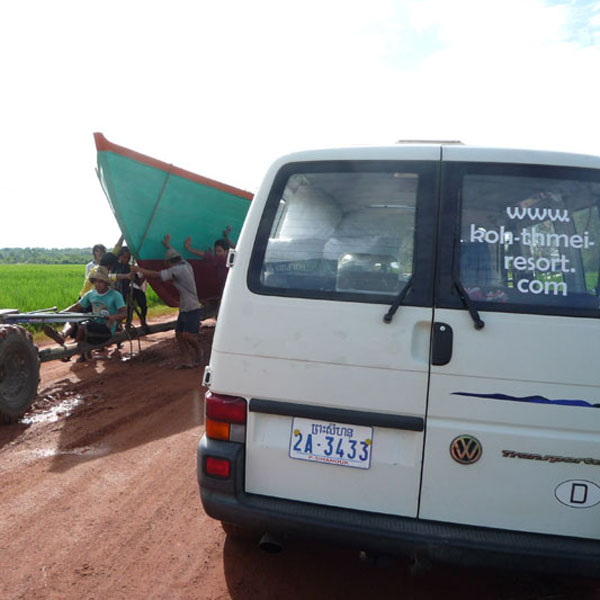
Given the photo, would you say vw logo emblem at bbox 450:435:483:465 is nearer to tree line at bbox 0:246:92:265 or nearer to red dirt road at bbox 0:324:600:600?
red dirt road at bbox 0:324:600:600

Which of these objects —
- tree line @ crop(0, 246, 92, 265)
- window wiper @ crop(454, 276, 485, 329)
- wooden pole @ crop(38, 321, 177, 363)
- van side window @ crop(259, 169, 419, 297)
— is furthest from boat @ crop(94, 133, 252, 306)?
tree line @ crop(0, 246, 92, 265)

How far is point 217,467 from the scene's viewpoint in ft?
8.11

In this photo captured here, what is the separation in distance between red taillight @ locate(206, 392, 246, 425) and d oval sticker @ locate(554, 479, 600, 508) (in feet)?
4.36

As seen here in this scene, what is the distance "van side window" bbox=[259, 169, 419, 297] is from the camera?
7.80 feet

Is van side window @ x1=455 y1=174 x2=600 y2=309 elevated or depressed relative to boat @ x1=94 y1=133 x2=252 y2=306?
depressed

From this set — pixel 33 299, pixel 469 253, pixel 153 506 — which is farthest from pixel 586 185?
pixel 33 299

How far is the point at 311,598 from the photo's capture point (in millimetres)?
2605

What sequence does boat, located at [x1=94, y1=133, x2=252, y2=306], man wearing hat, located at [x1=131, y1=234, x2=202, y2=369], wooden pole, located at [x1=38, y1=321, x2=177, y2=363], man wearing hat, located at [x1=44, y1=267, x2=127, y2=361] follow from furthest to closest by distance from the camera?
boat, located at [x1=94, y1=133, x2=252, y2=306] < man wearing hat, located at [x1=131, y1=234, x2=202, y2=369] < man wearing hat, located at [x1=44, y1=267, x2=127, y2=361] < wooden pole, located at [x1=38, y1=321, x2=177, y2=363]

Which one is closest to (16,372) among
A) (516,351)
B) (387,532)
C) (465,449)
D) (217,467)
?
(217,467)

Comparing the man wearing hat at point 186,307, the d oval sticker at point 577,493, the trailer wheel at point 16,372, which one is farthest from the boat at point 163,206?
the d oval sticker at point 577,493

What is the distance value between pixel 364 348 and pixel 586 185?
3.69 feet

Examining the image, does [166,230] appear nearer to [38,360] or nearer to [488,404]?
[38,360]

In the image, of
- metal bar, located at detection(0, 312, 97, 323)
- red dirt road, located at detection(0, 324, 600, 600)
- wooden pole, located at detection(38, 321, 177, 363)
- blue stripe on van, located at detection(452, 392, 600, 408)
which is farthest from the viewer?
wooden pole, located at detection(38, 321, 177, 363)

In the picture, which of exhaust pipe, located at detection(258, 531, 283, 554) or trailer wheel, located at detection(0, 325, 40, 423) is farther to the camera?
trailer wheel, located at detection(0, 325, 40, 423)
